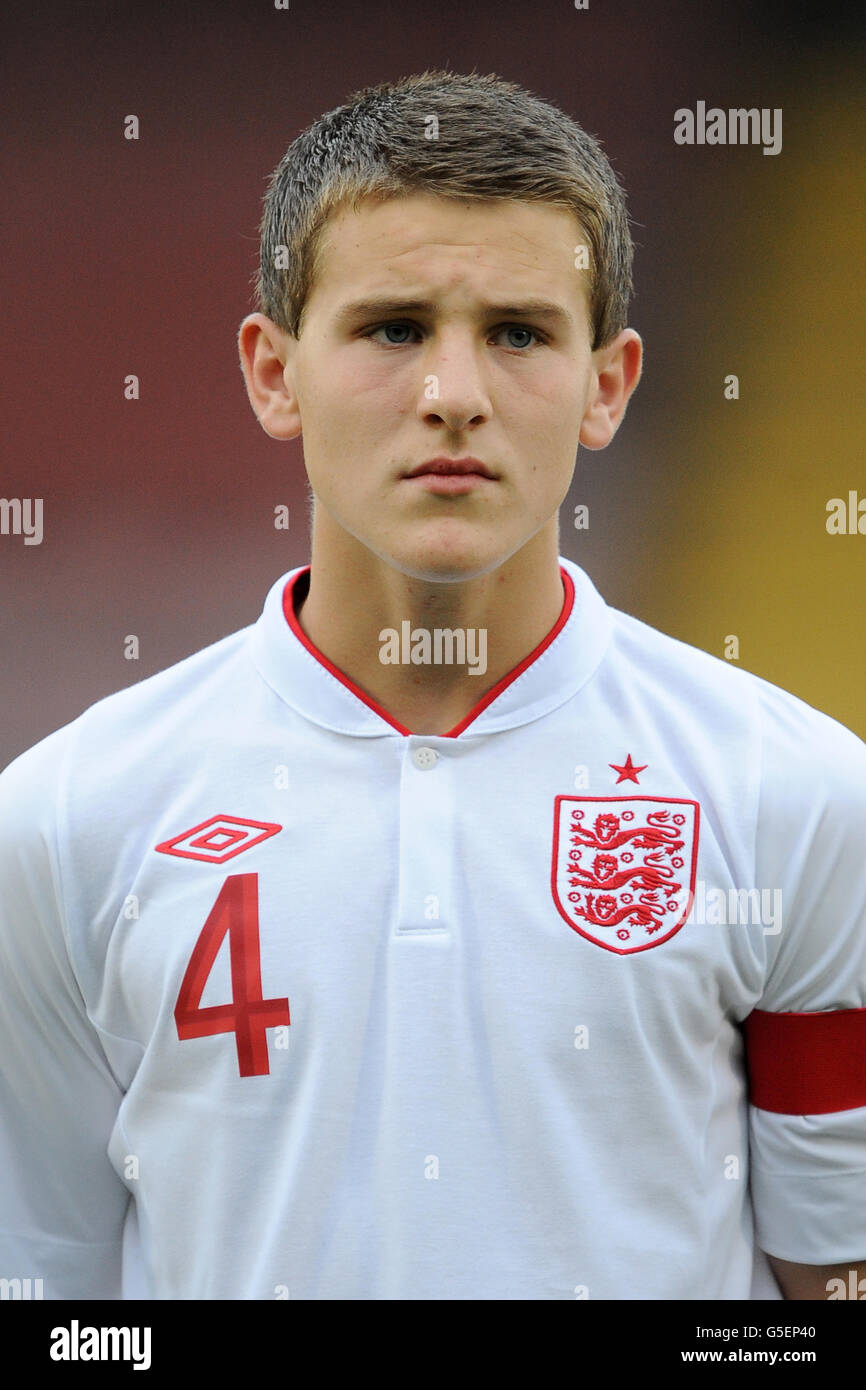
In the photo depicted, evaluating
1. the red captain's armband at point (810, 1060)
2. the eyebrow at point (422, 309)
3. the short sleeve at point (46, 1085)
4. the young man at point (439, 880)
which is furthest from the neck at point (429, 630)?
the red captain's armband at point (810, 1060)

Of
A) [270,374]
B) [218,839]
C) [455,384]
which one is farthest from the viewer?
[270,374]

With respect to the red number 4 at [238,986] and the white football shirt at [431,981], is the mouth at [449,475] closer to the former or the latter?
the white football shirt at [431,981]

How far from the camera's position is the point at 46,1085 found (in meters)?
1.63

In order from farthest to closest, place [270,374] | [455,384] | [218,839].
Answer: [270,374] < [218,839] < [455,384]

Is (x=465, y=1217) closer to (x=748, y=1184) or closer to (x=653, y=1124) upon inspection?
(x=653, y=1124)

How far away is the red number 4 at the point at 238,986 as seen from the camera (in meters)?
1.50

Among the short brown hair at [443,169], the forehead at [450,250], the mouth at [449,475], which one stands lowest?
the mouth at [449,475]

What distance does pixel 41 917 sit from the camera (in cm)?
157

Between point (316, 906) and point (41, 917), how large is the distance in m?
0.28

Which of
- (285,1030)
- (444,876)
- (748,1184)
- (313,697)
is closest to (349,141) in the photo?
(313,697)

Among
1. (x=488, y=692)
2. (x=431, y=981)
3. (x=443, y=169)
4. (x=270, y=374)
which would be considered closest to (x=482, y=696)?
(x=488, y=692)

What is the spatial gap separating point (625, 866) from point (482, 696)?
22 cm

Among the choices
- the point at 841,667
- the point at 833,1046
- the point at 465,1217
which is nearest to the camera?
the point at 465,1217

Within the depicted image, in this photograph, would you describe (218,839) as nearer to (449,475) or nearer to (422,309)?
(449,475)
